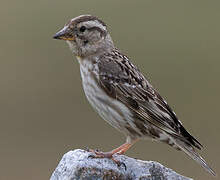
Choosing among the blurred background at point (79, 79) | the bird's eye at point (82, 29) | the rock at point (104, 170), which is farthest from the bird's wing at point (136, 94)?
the blurred background at point (79, 79)

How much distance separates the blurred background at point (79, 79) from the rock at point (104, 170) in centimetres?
578

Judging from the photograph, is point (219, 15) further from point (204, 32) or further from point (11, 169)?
point (11, 169)

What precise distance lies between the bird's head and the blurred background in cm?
508

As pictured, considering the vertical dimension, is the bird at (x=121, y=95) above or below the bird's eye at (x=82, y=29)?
below

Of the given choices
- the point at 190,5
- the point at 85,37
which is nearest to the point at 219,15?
the point at 190,5

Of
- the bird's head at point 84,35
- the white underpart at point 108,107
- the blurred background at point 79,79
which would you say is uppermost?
the bird's head at point 84,35

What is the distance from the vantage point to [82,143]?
1639cm

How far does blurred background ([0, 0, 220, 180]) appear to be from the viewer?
1606 cm

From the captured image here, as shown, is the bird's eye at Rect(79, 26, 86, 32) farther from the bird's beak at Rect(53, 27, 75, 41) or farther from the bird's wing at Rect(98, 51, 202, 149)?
the bird's wing at Rect(98, 51, 202, 149)

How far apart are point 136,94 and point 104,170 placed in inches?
57.1

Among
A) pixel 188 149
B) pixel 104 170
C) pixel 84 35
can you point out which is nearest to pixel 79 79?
pixel 84 35

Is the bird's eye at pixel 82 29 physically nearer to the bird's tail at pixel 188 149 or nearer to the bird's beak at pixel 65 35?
the bird's beak at pixel 65 35

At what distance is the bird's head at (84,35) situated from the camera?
1052 cm

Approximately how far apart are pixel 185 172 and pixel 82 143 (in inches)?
89.9
